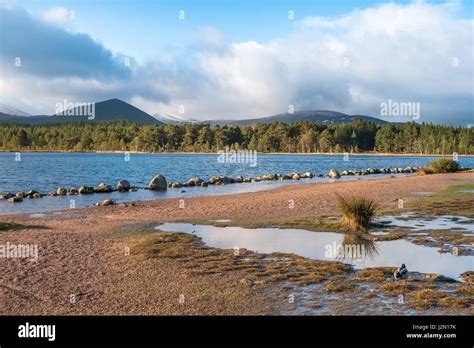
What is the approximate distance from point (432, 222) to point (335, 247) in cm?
688

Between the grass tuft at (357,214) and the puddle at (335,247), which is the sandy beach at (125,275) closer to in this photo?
the puddle at (335,247)

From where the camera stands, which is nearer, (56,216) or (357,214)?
(357,214)

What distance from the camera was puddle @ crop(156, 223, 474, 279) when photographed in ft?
40.9

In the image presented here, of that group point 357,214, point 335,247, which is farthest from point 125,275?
point 357,214

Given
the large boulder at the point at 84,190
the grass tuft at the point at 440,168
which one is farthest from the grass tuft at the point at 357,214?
the grass tuft at the point at 440,168

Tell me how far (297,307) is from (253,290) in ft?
4.79

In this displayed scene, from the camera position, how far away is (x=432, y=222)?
19438mm

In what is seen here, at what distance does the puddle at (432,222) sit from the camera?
18038 mm

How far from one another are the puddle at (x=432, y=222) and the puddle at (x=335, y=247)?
3261 millimetres

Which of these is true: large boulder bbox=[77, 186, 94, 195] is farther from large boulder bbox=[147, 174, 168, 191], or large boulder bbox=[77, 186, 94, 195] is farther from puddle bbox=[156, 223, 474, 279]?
puddle bbox=[156, 223, 474, 279]

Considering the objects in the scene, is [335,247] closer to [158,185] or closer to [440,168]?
[158,185]
